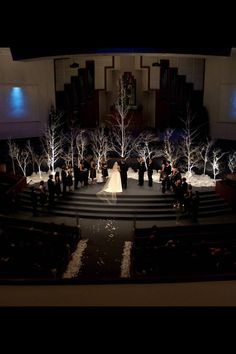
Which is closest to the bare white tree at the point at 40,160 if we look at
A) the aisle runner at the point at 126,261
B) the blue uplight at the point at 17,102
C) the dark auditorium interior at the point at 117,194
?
the dark auditorium interior at the point at 117,194

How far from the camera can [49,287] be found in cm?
296

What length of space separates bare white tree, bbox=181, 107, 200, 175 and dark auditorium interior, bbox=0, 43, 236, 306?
0.18m

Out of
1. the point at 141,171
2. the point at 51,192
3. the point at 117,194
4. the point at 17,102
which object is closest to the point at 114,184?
the point at 117,194

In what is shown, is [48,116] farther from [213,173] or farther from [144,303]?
[144,303]

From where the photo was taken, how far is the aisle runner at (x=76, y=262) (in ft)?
32.8

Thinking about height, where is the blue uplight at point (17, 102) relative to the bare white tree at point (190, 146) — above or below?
above

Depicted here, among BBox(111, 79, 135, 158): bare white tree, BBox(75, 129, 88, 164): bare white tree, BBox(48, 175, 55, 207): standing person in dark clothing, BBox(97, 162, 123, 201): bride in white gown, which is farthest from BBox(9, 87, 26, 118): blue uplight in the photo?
BBox(97, 162, 123, 201): bride in white gown

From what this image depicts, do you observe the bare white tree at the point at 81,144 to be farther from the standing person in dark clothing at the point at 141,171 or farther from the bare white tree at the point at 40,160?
the standing person in dark clothing at the point at 141,171

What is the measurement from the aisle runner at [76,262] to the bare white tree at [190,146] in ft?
28.0

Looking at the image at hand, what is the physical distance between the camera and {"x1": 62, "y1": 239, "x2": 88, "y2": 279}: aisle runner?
32.8 feet

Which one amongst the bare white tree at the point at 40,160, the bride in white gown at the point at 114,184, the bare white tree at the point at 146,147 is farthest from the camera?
the bare white tree at the point at 146,147

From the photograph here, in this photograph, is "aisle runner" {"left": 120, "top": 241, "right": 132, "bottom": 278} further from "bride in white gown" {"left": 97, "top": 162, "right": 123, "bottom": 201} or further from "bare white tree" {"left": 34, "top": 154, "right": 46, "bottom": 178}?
"bare white tree" {"left": 34, "top": 154, "right": 46, "bottom": 178}
